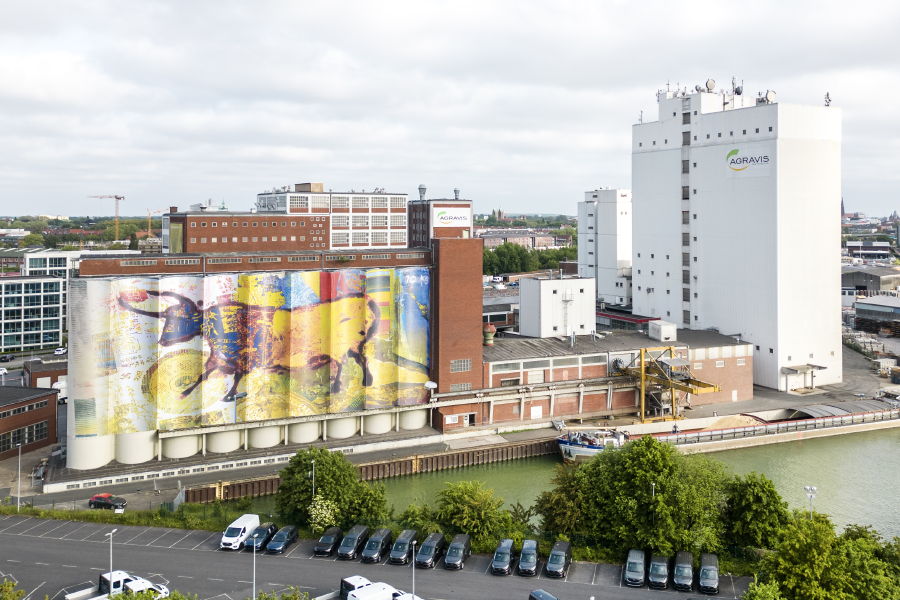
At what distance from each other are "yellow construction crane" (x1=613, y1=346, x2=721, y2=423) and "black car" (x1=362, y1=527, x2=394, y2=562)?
80.0 ft

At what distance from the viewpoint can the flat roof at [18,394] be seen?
1618 inches

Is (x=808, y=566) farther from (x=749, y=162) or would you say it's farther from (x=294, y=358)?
(x=749, y=162)

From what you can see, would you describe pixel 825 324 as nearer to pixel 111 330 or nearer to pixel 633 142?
pixel 633 142

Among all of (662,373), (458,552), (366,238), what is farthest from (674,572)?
(366,238)

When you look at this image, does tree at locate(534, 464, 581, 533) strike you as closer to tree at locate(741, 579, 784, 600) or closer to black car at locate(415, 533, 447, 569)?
black car at locate(415, 533, 447, 569)

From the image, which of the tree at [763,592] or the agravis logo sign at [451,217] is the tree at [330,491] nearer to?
the tree at [763,592]

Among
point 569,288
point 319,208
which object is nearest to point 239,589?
point 569,288

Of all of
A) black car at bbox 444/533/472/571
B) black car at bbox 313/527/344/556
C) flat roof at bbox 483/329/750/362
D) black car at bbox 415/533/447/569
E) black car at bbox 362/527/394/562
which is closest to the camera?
black car at bbox 444/533/472/571

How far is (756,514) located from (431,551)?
1144 centimetres

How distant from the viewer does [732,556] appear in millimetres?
27328

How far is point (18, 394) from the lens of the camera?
139 feet

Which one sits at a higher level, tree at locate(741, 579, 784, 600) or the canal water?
tree at locate(741, 579, 784, 600)

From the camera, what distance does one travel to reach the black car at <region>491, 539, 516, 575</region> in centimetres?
2569

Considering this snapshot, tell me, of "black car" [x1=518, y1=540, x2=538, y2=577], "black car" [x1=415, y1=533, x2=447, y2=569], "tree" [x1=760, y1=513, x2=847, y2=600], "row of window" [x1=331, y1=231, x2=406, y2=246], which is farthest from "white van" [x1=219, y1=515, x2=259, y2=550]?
"row of window" [x1=331, y1=231, x2=406, y2=246]
